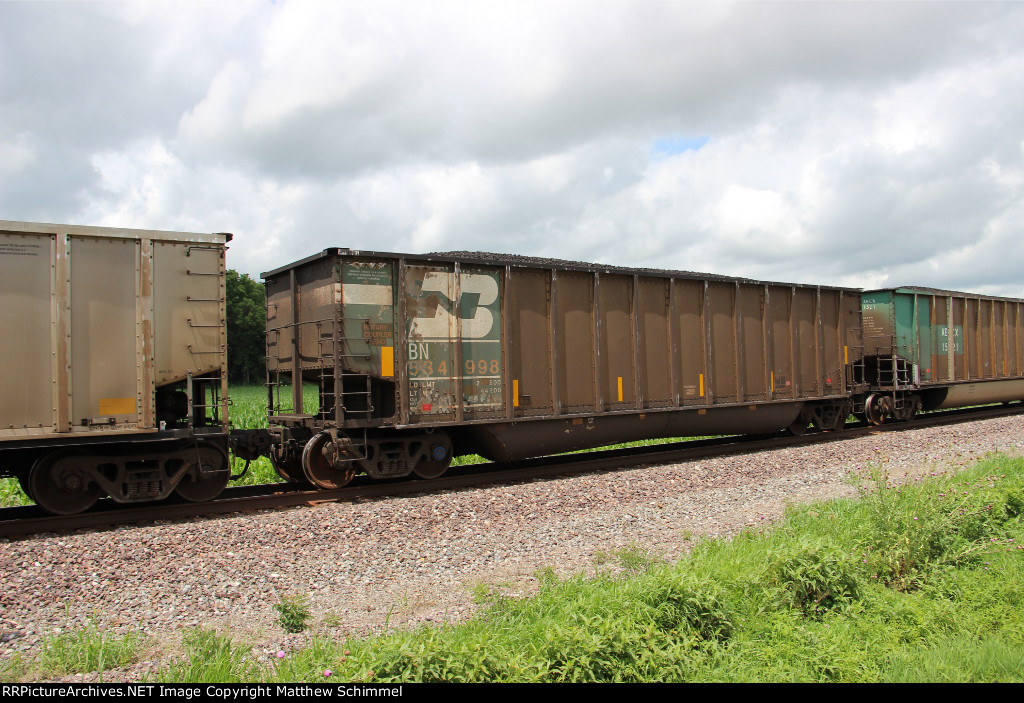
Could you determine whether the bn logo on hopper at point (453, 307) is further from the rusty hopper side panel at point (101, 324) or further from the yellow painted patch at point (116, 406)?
the yellow painted patch at point (116, 406)

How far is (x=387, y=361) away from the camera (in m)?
10.3

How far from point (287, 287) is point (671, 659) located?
9.18m

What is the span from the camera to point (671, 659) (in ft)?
13.9

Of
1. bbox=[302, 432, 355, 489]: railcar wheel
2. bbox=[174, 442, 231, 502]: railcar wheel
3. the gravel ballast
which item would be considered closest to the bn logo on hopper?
bbox=[302, 432, 355, 489]: railcar wheel

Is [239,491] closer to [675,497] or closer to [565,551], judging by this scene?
[565,551]

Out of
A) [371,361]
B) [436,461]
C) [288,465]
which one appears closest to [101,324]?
[371,361]

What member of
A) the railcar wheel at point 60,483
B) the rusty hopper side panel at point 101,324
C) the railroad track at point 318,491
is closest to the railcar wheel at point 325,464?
the railroad track at point 318,491

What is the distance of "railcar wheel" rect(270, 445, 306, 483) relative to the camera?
10500 millimetres

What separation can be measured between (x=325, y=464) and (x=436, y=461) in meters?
1.72

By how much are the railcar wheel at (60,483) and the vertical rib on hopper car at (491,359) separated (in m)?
2.66

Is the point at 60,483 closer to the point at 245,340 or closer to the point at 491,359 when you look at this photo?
the point at 491,359

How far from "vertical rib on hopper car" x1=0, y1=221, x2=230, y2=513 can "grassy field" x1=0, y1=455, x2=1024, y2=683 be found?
3.98 m

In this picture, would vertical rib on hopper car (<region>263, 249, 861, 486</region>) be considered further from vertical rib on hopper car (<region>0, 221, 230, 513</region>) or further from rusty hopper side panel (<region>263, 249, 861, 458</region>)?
vertical rib on hopper car (<region>0, 221, 230, 513</region>)
